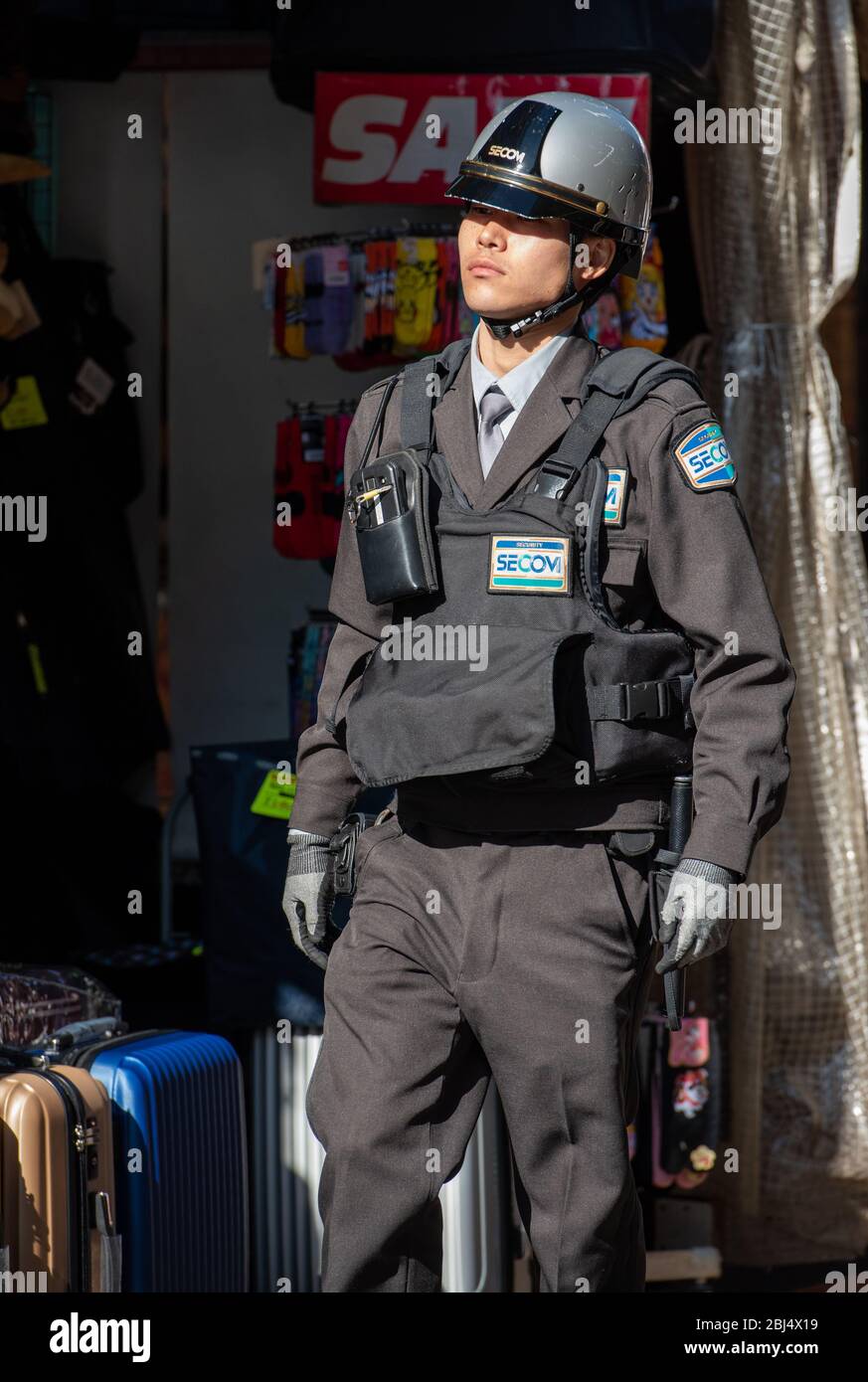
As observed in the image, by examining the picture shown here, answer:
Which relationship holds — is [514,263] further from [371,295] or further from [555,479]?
[371,295]

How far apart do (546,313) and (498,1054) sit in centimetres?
109

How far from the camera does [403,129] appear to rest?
13.1 feet

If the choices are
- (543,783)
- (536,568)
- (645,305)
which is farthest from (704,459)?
(645,305)

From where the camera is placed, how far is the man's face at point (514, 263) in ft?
8.72

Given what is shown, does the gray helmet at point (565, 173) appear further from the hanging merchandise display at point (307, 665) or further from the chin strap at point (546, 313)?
the hanging merchandise display at point (307, 665)

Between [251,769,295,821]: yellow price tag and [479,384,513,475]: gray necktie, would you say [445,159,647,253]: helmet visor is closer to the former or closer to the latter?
[479,384,513,475]: gray necktie

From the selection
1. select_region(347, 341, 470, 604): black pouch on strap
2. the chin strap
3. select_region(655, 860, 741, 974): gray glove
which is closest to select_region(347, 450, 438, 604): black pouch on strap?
select_region(347, 341, 470, 604): black pouch on strap

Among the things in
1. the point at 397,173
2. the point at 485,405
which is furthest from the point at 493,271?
the point at 397,173

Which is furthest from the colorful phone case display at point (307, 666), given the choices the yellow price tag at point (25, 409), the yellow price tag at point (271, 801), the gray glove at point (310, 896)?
the gray glove at point (310, 896)

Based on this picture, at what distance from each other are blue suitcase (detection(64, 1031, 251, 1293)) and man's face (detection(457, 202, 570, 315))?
4.75 ft

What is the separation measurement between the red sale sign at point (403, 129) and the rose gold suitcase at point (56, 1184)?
210cm

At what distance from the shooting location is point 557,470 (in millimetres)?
2537
